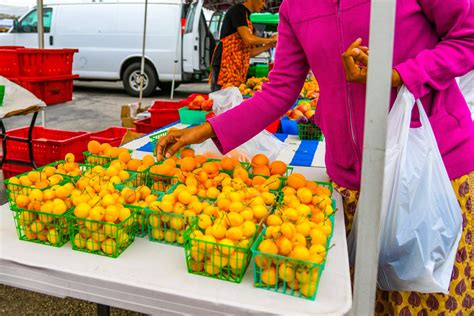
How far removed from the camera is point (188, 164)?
5.30 ft

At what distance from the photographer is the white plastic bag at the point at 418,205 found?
124cm

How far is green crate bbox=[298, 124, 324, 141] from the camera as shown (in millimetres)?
2852

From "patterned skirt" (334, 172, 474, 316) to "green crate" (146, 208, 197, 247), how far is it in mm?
741

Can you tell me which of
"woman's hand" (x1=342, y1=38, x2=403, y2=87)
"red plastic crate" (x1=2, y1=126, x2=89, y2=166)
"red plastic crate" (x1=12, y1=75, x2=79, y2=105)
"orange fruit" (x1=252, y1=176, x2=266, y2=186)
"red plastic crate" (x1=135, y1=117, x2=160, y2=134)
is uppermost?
"woman's hand" (x1=342, y1=38, x2=403, y2=87)

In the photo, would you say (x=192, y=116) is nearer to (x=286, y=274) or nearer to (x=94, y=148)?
(x=94, y=148)

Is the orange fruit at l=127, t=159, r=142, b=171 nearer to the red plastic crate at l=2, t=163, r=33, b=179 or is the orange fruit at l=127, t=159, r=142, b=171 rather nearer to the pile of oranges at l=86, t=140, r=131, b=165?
the pile of oranges at l=86, t=140, r=131, b=165

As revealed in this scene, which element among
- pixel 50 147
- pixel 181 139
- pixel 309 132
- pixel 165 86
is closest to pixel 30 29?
pixel 165 86

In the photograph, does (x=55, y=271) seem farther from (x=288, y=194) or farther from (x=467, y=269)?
(x=467, y=269)

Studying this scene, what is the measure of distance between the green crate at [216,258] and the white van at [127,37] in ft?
28.0

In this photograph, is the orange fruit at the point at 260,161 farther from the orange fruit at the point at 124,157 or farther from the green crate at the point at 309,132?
the green crate at the point at 309,132

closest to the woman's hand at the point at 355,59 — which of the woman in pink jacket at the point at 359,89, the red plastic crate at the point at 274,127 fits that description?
the woman in pink jacket at the point at 359,89

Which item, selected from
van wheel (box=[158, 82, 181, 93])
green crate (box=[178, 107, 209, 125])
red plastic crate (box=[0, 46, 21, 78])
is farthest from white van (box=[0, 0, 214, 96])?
green crate (box=[178, 107, 209, 125])

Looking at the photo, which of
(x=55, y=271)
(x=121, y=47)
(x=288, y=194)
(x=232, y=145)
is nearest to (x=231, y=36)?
(x=232, y=145)

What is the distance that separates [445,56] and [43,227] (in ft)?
4.06
